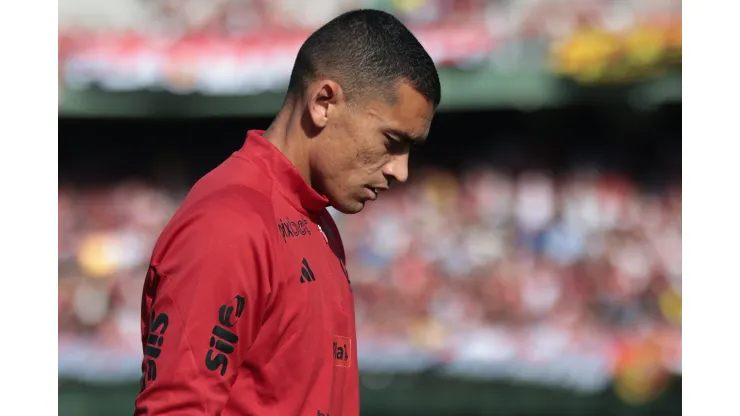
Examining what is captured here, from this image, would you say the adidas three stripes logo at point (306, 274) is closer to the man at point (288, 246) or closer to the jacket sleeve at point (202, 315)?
the man at point (288, 246)

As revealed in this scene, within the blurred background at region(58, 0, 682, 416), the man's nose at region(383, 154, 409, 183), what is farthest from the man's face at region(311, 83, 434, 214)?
→ the blurred background at region(58, 0, 682, 416)

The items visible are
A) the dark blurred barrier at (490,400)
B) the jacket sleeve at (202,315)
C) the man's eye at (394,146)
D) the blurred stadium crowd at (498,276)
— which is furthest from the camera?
the blurred stadium crowd at (498,276)

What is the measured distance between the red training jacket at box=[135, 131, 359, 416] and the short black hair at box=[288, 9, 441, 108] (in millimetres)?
183

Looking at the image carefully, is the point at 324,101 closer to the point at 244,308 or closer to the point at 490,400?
the point at 244,308

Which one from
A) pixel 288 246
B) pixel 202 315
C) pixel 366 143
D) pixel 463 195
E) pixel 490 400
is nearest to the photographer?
pixel 202 315

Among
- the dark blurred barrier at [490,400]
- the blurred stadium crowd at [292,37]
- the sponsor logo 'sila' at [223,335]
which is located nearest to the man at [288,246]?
the sponsor logo 'sila' at [223,335]

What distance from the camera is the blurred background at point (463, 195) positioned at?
4.25m

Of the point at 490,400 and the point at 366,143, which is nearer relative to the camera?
the point at 366,143

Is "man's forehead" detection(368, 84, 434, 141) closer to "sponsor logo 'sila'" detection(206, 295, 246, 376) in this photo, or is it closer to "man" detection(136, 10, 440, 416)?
"man" detection(136, 10, 440, 416)

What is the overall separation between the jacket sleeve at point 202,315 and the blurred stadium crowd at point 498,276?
2.98m

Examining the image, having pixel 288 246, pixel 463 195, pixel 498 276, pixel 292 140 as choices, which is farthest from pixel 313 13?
pixel 288 246

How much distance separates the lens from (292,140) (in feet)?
5.80

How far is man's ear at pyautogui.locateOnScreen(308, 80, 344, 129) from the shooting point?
5.59 feet

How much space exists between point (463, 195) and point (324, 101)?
2966 millimetres
